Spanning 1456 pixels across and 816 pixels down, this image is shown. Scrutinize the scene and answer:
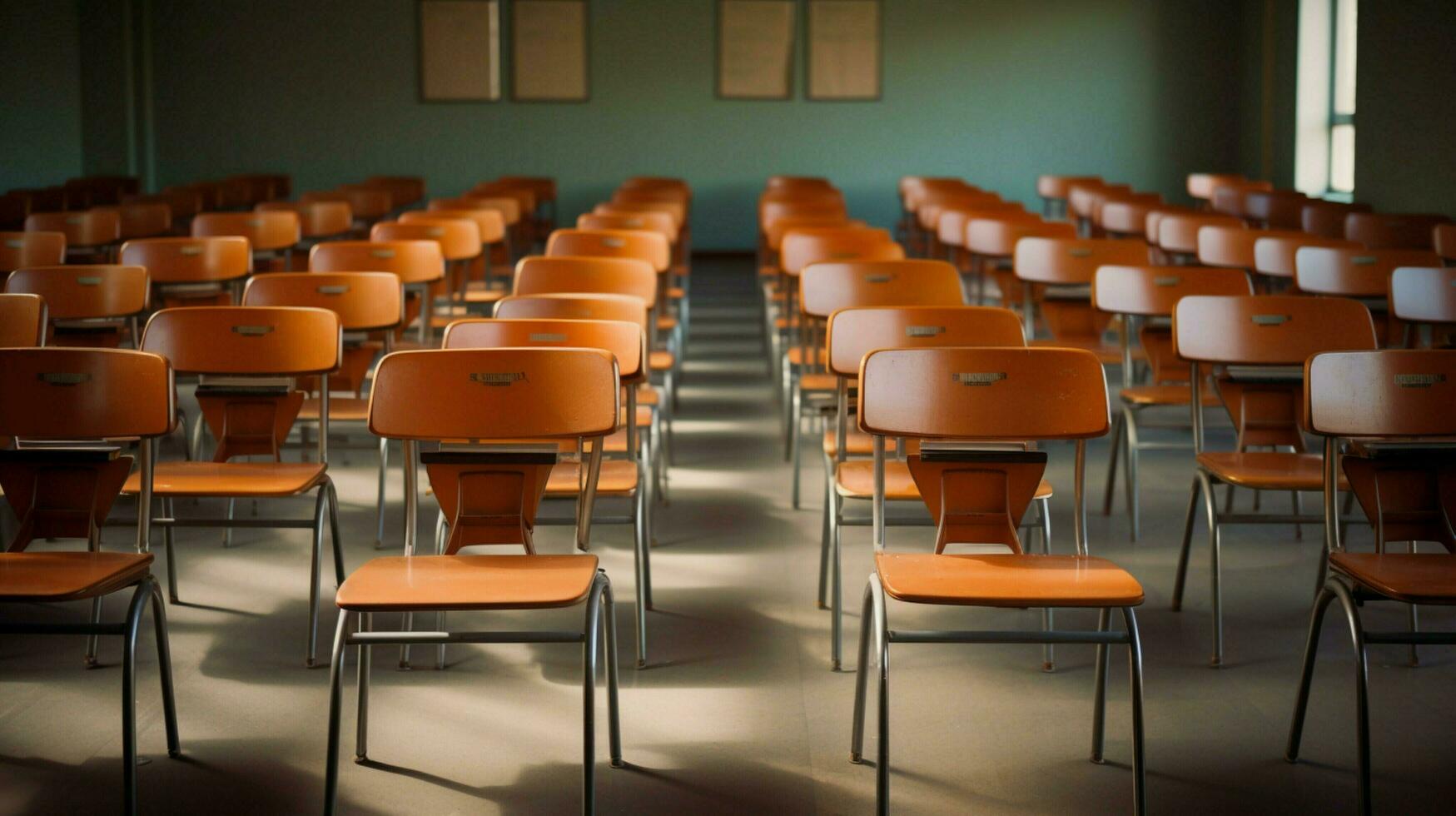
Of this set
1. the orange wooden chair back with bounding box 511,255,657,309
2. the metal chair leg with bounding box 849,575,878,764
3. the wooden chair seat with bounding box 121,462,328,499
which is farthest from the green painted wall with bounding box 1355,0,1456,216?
the wooden chair seat with bounding box 121,462,328,499

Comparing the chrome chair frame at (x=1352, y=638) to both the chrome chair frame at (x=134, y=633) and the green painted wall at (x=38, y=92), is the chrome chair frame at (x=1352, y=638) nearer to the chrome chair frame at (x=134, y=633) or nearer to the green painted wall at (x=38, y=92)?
the chrome chair frame at (x=134, y=633)

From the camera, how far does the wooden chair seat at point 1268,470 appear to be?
3.96 metres

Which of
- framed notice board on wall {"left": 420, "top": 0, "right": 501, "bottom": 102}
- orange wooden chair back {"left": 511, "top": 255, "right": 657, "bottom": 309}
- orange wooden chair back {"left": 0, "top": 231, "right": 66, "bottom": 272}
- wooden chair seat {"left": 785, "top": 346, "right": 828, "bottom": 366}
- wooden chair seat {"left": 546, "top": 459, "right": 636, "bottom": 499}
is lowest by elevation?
wooden chair seat {"left": 546, "top": 459, "right": 636, "bottom": 499}

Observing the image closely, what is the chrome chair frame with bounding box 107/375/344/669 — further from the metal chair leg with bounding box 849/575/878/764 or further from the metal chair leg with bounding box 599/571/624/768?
the metal chair leg with bounding box 849/575/878/764

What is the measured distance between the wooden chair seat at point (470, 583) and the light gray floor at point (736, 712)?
44 centimetres

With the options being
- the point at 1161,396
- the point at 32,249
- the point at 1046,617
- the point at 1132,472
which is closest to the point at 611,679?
the point at 1046,617

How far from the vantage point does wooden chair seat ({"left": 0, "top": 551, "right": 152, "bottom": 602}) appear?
2.88m

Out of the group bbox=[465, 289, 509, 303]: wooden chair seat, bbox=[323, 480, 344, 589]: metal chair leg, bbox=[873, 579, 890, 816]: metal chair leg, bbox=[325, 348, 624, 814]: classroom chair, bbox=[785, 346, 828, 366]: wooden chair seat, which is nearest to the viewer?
bbox=[873, 579, 890, 816]: metal chair leg

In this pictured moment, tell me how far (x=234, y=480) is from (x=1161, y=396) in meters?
3.07

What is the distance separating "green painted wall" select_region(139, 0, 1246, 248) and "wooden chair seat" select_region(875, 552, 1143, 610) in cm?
1313

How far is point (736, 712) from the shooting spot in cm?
349

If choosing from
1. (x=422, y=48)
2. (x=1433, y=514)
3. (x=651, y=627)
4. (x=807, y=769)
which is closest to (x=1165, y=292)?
(x=1433, y=514)

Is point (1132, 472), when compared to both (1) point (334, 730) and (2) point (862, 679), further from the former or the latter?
(1) point (334, 730)

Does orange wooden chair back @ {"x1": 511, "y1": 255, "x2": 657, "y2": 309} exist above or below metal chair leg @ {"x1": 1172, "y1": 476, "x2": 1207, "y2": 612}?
above
